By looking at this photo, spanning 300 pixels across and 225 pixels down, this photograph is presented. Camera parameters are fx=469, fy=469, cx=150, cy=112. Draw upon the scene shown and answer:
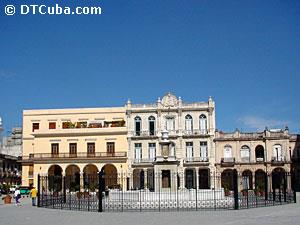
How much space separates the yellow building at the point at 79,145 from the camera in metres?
52.8

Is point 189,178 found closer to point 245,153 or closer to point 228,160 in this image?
point 228,160

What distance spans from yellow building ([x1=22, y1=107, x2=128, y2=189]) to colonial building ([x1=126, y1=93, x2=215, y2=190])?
1.43m

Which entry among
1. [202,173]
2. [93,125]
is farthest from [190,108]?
[93,125]

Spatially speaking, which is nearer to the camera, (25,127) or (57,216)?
(57,216)

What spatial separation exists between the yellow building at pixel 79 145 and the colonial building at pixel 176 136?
4.68 ft

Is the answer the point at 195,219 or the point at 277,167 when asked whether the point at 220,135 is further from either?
the point at 195,219

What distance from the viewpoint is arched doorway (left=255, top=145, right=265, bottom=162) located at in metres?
53.6

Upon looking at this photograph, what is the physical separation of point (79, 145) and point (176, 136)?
36.5ft

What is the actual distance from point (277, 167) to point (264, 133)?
4.06m

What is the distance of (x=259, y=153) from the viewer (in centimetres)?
5431

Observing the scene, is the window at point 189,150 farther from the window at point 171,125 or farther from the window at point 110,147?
the window at point 110,147

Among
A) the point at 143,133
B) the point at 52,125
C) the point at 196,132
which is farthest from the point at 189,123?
the point at 52,125

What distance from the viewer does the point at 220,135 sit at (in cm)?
5403

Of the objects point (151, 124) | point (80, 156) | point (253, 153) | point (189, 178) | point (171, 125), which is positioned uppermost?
point (151, 124)
